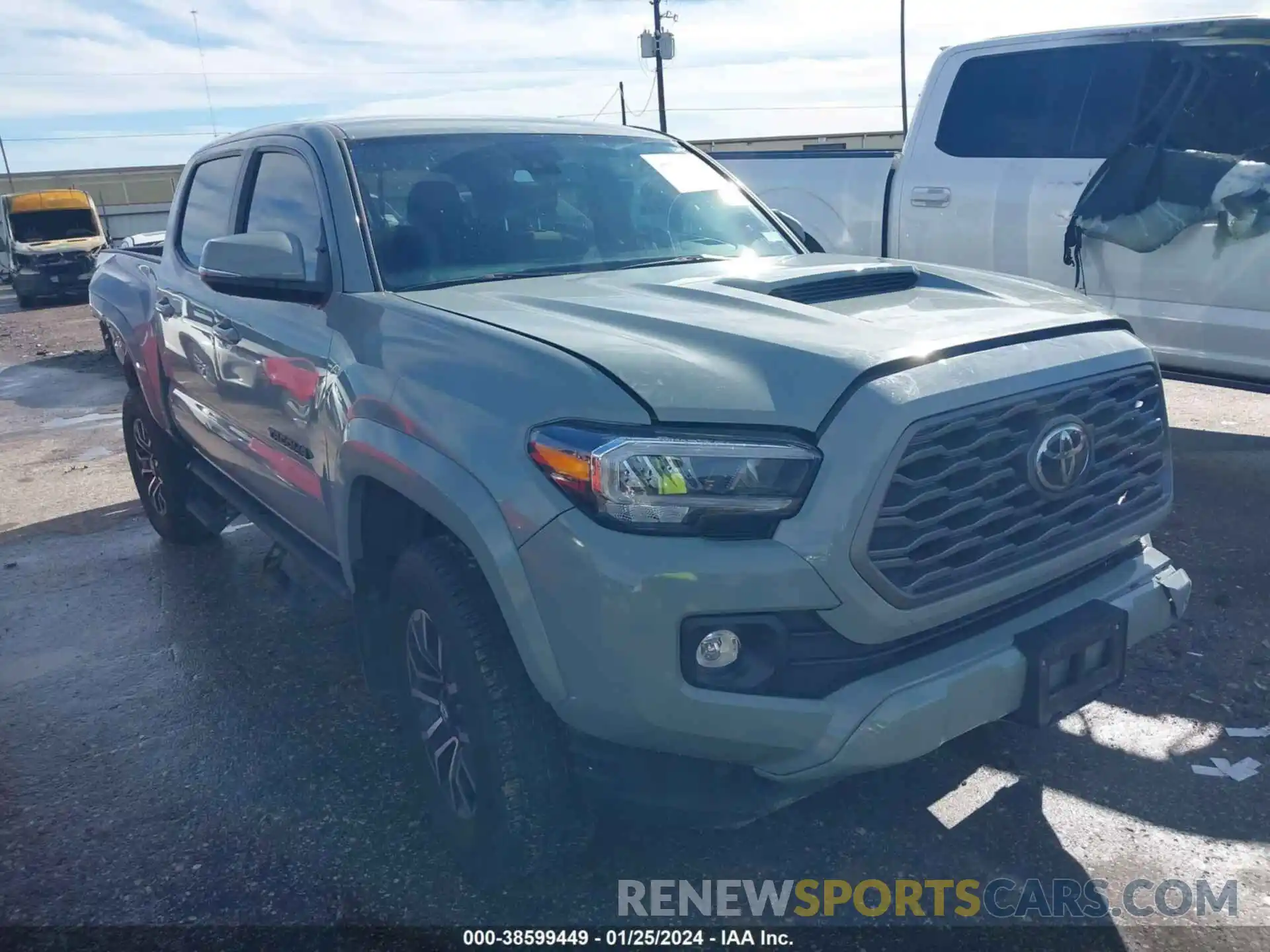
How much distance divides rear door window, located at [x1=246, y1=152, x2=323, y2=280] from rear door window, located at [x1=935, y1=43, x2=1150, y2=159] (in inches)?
155

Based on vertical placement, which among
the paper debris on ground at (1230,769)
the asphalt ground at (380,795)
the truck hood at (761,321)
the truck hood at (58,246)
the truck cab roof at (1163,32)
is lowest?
the paper debris on ground at (1230,769)

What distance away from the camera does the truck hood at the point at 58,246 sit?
21281mm

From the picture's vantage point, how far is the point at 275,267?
10.3 ft

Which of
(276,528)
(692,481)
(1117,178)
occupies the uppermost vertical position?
(1117,178)

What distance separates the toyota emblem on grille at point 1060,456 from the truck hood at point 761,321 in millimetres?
251

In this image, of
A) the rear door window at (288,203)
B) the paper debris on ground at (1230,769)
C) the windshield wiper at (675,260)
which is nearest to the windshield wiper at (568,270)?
the windshield wiper at (675,260)

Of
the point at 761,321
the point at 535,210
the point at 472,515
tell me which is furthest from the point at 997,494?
the point at 535,210

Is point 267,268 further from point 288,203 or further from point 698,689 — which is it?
point 698,689

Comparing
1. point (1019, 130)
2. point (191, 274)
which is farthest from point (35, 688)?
point (1019, 130)

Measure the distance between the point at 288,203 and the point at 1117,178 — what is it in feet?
13.0

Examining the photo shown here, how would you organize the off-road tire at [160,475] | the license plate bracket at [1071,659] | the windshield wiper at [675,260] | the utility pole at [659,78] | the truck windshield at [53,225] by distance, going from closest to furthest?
the license plate bracket at [1071,659]
the windshield wiper at [675,260]
the off-road tire at [160,475]
the truck windshield at [53,225]
the utility pole at [659,78]

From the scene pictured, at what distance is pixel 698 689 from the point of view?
2.25m

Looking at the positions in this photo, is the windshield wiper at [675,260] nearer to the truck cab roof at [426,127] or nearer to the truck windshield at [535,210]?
the truck windshield at [535,210]

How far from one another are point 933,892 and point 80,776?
2639 mm
